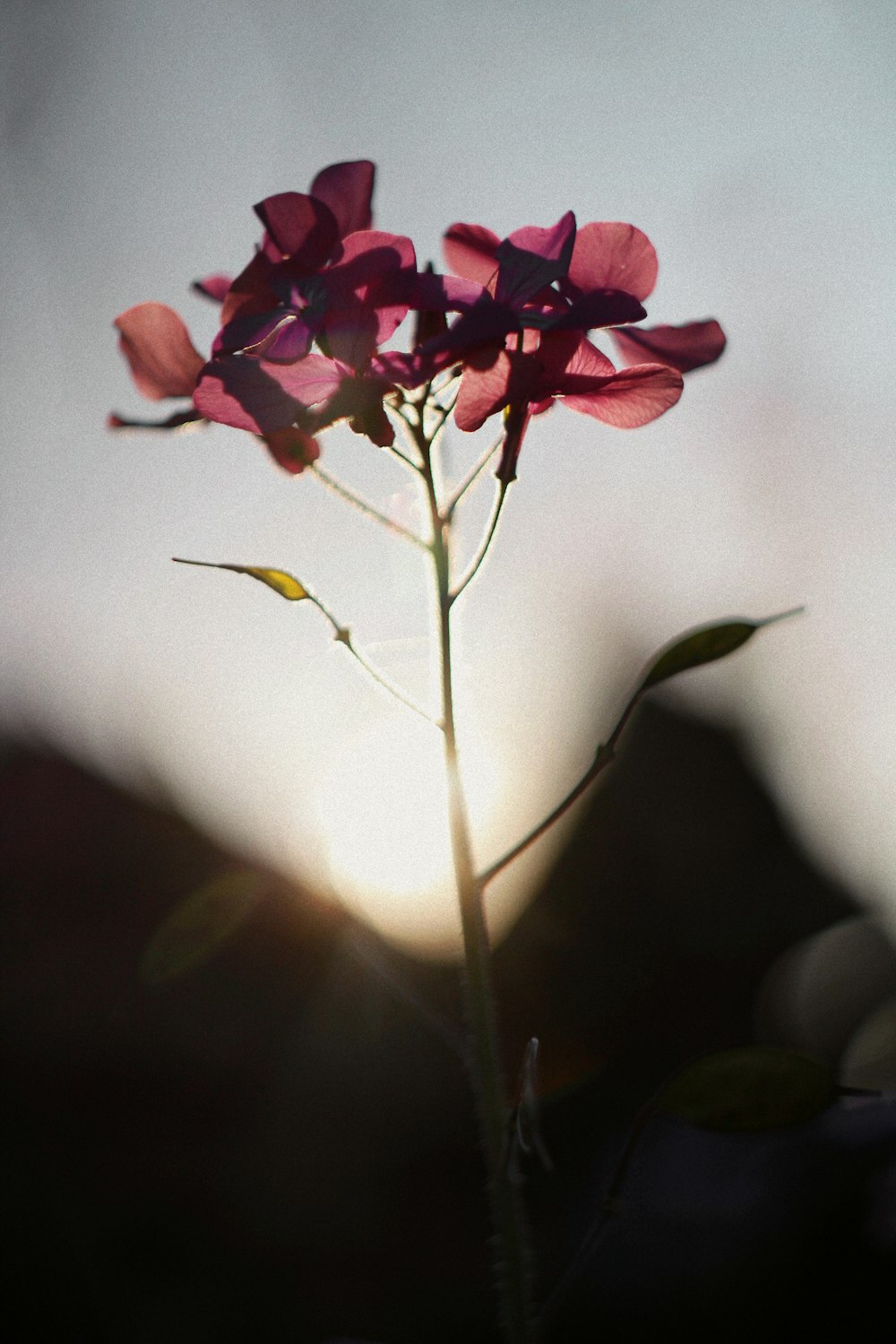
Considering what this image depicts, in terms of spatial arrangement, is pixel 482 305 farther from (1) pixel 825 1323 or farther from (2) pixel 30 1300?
(2) pixel 30 1300

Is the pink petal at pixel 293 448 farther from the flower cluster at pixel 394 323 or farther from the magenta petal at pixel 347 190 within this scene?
the magenta petal at pixel 347 190

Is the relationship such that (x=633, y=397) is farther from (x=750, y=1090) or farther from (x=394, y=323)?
(x=750, y=1090)

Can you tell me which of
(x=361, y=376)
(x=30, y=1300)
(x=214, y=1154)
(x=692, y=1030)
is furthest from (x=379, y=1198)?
(x=361, y=376)

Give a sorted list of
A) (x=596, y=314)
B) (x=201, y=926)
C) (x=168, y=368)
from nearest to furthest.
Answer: (x=596, y=314), (x=168, y=368), (x=201, y=926)

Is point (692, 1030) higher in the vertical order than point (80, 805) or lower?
lower

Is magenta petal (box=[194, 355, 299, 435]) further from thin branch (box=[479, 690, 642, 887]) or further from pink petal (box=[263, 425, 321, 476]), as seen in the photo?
thin branch (box=[479, 690, 642, 887])

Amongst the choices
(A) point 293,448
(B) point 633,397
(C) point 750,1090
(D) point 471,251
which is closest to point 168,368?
(A) point 293,448
